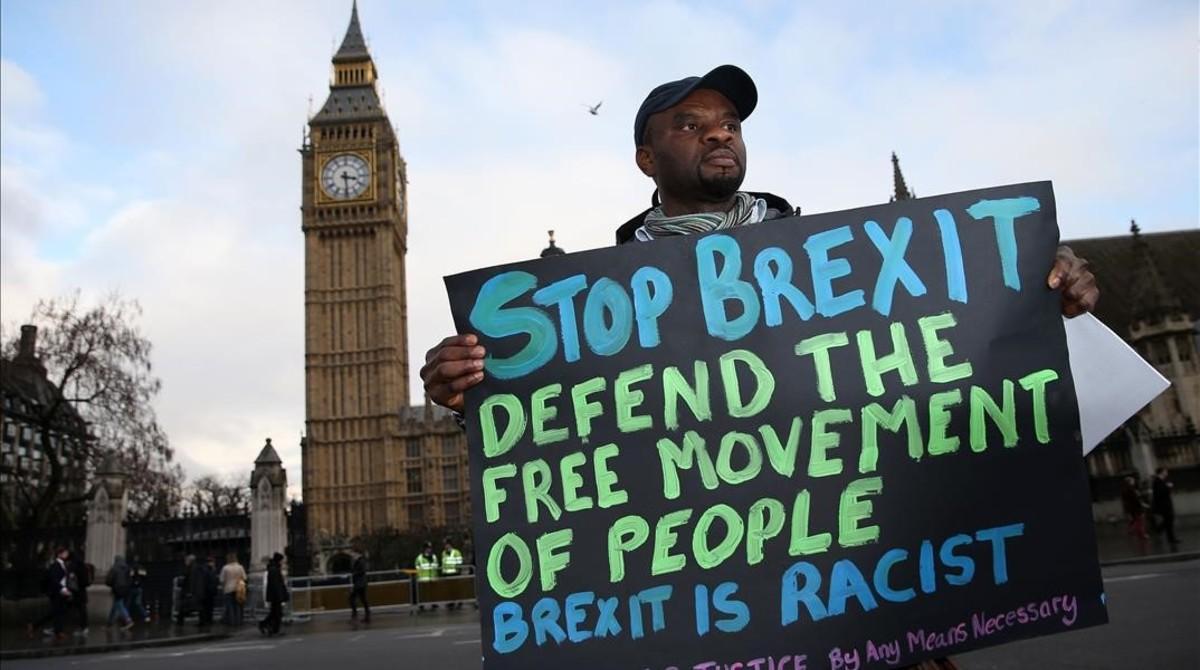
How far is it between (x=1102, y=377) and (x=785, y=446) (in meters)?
0.78

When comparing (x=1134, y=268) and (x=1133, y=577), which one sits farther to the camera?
(x=1134, y=268)

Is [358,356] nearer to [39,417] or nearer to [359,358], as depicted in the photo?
[359,358]

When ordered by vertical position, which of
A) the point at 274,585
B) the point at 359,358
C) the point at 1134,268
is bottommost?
the point at 274,585

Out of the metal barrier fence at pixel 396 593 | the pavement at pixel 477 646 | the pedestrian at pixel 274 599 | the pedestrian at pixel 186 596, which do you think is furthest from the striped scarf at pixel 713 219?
the pedestrian at pixel 186 596

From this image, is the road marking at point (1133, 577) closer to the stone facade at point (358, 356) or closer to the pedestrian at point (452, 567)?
the pedestrian at point (452, 567)

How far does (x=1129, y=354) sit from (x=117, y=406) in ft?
85.5

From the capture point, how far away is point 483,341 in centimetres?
227

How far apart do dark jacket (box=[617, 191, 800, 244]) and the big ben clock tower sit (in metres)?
75.3

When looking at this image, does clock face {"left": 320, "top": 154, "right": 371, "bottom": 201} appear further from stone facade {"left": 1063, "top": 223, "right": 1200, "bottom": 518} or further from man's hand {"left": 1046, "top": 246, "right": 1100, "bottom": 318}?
man's hand {"left": 1046, "top": 246, "right": 1100, "bottom": 318}

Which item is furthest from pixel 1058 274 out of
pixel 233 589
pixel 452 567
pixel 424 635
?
pixel 452 567

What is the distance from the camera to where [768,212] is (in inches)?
96.3

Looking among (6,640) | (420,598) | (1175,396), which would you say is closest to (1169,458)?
(1175,396)

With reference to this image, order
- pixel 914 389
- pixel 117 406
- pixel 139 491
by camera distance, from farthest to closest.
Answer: pixel 139 491, pixel 117 406, pixel 914 389

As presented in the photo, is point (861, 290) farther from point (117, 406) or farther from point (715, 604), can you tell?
point (117, 406)
